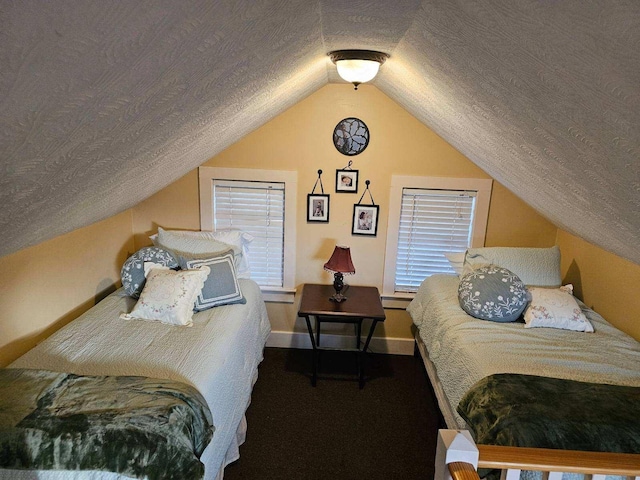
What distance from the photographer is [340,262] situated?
328cm

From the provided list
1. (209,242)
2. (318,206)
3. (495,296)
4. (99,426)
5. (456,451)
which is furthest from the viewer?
(318,206)

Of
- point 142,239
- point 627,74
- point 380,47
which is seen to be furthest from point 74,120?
point 142,239

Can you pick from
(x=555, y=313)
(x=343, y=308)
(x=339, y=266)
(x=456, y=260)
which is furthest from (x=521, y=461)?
(x=456, y=260)

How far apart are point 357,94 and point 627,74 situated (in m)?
2.88

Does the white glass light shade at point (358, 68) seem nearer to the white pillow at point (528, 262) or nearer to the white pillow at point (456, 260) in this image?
the white pillow at point (528, 262)

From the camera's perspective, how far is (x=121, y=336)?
2.44m

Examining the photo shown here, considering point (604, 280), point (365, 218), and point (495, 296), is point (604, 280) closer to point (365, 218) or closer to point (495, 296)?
point (495, 296)

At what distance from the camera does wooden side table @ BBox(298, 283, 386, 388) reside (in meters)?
3.14

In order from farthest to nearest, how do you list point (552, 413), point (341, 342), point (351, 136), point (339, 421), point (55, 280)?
point (341, 342) < point (351, 136) < point (339, 421) < point (55, 280) < point (552, 413)

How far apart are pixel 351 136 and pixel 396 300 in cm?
135

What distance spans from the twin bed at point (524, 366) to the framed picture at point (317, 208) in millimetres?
942

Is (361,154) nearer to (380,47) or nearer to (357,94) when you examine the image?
(357,94)

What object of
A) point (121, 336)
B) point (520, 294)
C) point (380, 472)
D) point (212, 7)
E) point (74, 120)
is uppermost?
point (212, 7)

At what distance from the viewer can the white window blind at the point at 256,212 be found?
3.49 metres
